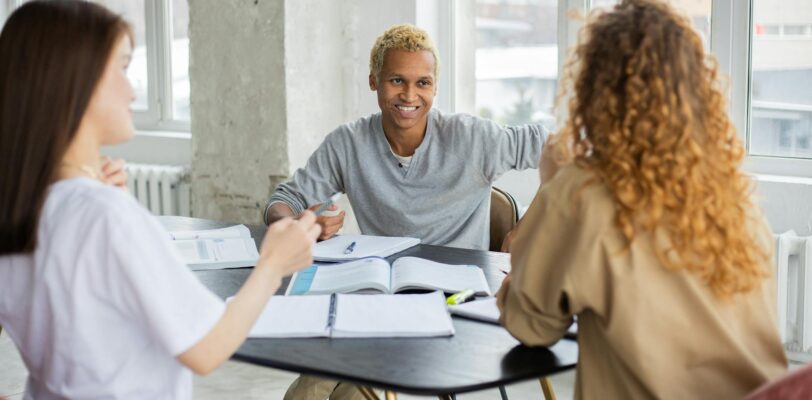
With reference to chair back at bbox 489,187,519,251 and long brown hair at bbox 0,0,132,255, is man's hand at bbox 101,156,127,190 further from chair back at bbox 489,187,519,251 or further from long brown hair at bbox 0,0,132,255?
chair back at bbox 489,187,519,251

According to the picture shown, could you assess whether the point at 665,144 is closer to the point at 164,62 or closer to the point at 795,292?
the point at 795,292

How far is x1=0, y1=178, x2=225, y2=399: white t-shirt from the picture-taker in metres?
1.35

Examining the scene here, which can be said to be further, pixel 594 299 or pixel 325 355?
pixel 325 355

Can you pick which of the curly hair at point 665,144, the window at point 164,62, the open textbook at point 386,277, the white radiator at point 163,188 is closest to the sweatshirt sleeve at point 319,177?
the open textbook at point 386,277

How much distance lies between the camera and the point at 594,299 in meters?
1.46

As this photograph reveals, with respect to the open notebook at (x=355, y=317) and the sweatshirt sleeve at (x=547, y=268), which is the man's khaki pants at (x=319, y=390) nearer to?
the open notebook at (x=355, y=317)

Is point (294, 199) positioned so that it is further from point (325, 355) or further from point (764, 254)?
point (764, 254)

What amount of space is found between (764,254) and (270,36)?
288cm

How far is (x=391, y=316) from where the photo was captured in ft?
Answer: 6.06

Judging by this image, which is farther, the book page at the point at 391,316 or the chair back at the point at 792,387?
the book page at the point at 391,316

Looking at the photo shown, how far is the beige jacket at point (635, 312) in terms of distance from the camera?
4.70 ft

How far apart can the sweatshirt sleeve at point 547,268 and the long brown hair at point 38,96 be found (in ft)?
2.20

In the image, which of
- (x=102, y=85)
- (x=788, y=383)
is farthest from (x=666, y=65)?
(x=102, y=85)

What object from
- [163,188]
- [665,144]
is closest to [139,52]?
[163,188]
